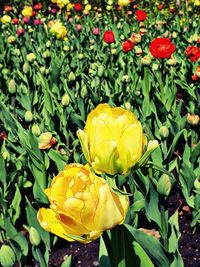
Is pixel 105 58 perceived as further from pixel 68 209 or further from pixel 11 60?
pixel 68 209

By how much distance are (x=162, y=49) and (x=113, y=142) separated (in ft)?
5.94

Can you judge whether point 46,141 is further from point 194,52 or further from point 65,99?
point 194,52

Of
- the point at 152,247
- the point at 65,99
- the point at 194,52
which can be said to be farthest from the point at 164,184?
the point at 194,52

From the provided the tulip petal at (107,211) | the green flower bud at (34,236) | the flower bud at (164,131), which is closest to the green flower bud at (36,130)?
the flower bud at (164,131)

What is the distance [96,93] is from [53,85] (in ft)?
2.06

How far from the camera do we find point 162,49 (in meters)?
2.56

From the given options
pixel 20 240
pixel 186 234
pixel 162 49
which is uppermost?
pixel 162 49

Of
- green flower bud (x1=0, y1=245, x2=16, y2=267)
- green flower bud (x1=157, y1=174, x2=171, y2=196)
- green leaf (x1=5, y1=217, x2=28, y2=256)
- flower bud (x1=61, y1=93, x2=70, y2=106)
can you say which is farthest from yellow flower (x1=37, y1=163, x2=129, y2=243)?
flower bud (x1=61, y1=93, x2=70, y2=106)

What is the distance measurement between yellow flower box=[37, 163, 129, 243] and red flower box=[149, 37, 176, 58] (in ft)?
6.07

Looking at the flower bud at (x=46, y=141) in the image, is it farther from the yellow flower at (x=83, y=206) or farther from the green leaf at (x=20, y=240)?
the yellow flower at (x=83, y=206)

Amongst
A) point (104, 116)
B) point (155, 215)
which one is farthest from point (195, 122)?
point (104, 116)

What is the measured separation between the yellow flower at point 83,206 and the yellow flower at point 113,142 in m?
0.05

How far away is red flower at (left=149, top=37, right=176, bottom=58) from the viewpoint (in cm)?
255

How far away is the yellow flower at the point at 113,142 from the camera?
0.85m
